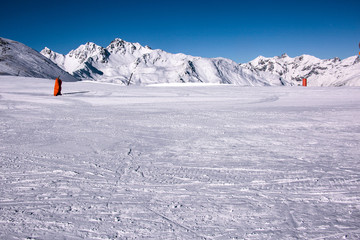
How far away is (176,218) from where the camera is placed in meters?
2.68

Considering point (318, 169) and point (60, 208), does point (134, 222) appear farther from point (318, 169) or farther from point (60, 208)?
point (318, 169)

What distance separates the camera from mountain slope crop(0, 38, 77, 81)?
64.8 meters

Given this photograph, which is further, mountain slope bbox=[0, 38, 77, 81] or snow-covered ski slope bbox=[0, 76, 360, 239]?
mountain slope bbox=[0, 38, 77, 81]

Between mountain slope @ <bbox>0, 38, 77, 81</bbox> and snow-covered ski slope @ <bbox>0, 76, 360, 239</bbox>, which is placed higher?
mountain slope @ <bbox>0, 38, 77, 81</bbox>

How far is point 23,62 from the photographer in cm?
7369

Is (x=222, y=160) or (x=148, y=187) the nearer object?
(x=148, y=187)

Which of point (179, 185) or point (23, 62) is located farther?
point (23, 62)

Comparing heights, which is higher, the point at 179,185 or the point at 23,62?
the point at 23,62

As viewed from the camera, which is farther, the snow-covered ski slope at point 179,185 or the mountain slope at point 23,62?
the mountain slope at point 23,62

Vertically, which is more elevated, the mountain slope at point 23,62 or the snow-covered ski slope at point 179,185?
the mountain slope at point 23,62

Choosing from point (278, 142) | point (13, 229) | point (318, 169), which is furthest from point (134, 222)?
point (278, 142)

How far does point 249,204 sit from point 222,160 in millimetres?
1585

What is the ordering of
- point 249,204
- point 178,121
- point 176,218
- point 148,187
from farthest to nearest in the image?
1. point 178,121
2. point 148,187
3. point 249,204
4. point 176,218

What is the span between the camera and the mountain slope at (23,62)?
64750 millimetres
